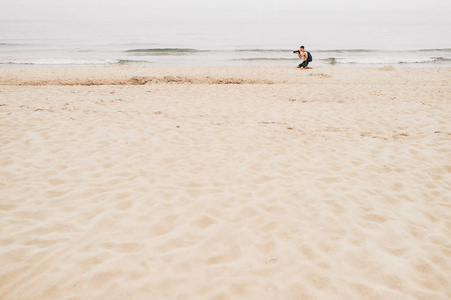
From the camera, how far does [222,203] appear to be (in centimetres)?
366

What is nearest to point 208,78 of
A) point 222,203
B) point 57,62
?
point 222,203

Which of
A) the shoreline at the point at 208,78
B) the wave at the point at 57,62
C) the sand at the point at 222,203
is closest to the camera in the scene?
the sand at the point at 222,203

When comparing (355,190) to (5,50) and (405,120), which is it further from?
(5,50)

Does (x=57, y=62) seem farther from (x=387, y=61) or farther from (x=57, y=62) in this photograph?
(x=387, y=61)

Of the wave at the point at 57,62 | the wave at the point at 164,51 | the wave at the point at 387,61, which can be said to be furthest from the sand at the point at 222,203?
the wave at the point at 164,51

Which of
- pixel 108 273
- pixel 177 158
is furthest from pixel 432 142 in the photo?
pixel 108 273

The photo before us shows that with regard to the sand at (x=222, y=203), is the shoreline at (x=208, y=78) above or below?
above

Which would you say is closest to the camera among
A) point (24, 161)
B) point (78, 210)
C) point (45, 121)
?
point (78, 210)

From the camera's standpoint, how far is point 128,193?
384 cm

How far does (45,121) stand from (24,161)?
2.14 m

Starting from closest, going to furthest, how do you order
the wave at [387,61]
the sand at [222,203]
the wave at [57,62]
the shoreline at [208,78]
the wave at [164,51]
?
the sand at [222,203]
the shoreline at [208,78]
the wave at [57,62]
the wave at [387,61]
the wave at [164,51]

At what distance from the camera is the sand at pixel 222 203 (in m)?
2.50

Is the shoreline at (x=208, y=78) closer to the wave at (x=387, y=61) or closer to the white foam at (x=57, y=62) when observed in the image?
the white foam at (x=57, y=62)

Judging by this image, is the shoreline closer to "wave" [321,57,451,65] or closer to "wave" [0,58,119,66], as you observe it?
"wave" [0,58,119,66]
